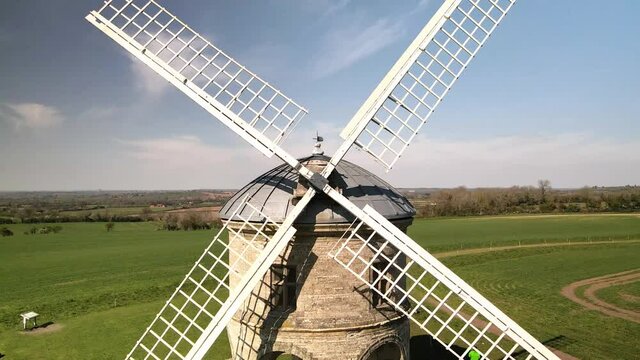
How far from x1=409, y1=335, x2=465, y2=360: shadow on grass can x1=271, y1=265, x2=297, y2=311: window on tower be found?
11.5 meters

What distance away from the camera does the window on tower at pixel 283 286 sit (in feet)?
39.7

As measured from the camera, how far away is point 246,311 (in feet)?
41.6

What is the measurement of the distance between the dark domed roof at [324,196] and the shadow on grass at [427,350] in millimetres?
11007

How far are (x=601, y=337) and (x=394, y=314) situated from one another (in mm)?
18285

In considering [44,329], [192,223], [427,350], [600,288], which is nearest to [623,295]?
[600,288]

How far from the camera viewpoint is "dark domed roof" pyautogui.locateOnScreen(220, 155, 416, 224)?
38.5 ft

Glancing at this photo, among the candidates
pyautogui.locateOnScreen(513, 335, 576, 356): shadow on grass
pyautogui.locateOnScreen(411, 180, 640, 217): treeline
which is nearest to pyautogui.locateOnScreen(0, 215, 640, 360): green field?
pyautogui.locateOnScreen(513, 335, 576, 356): shadow on grass

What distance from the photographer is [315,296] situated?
11.8 metres

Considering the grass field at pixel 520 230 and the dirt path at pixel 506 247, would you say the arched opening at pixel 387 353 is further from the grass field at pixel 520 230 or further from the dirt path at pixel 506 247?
the grass field at pixel 520 230

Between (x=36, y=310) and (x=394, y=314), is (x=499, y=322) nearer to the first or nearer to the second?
(x=394, y=314)

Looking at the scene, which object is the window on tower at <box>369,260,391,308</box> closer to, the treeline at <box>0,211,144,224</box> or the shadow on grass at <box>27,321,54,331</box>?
the shadow on grass at <box>27,321,54,331</box>

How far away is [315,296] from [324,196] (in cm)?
256

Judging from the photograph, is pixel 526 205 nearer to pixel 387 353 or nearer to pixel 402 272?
pixel 387 353

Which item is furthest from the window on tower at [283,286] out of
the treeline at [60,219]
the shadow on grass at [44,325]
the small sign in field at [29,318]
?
the treeline at [60,219]
